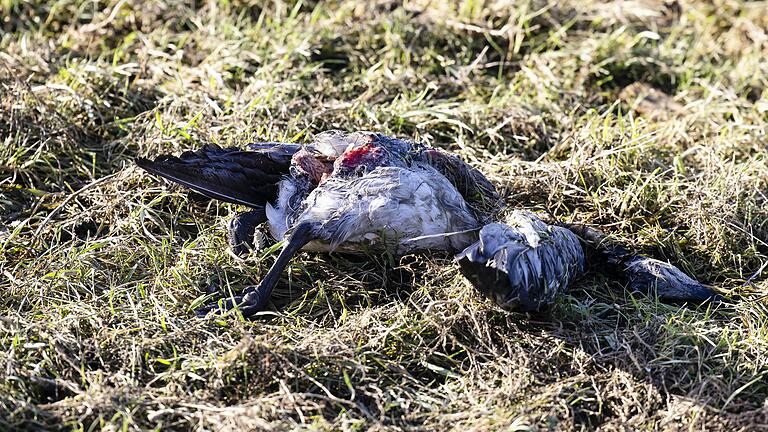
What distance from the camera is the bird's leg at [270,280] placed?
142 inches

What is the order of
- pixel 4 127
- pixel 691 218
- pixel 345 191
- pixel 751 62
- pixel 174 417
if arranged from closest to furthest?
pixel 174 417
pixel 345 191
pixel 691 218
pixel 4 127
pixel 751 62

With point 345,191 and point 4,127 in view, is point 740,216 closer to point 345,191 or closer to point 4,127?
point 345,191

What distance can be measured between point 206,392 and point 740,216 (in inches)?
96.0

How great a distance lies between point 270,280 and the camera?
3.62 meters

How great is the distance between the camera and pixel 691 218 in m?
4.23

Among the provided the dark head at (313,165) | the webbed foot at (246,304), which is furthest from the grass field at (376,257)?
the dark head at (313,165)

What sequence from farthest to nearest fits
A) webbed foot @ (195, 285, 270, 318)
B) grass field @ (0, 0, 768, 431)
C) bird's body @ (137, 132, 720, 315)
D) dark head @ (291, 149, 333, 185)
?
dark head @ (291, 149, 333, 185)
webbed foot @ (195, 285, 270, 318)
bird's body @ (137, 132, 720, 315)
grass field @ (0, 0, 768, 431)

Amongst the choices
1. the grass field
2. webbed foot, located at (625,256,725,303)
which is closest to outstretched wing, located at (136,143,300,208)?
the grass field

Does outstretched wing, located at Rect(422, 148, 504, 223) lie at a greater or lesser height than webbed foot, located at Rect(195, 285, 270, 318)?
greater

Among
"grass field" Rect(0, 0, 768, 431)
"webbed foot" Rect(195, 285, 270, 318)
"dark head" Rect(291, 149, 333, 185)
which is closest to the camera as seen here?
"grass field" Rect(0, 0, 768, 431)

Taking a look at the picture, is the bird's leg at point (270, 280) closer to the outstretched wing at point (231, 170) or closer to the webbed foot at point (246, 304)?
→ the webbed foot at point (246, 304)

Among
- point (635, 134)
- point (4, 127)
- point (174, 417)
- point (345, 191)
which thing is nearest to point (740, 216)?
point (635, 134)

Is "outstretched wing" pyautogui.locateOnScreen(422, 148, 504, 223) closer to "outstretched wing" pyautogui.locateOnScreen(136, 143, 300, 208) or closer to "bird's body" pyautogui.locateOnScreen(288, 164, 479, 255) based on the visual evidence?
"bird's body" pyautogui.locateOnScreen(288, 164, 479, 255)

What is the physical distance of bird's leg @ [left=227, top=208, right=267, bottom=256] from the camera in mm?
3926
